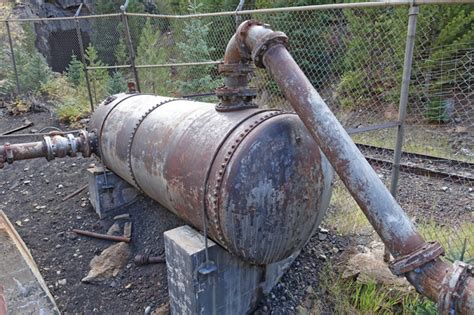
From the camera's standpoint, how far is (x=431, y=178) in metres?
5.60

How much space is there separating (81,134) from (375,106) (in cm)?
578

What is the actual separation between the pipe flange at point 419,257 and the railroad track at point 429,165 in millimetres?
3885

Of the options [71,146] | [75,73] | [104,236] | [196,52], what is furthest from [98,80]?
[104,236]

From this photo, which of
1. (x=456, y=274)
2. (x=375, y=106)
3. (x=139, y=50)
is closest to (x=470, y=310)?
(x=456, y=274)

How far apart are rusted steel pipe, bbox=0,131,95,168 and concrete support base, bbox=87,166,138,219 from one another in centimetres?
40

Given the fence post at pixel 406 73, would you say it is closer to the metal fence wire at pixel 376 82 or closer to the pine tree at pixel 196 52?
the metal fence wire at pixel 376 82

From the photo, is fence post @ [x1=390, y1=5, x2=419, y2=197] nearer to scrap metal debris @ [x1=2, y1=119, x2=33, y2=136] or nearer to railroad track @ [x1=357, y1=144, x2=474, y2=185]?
railroad track @ [x1=357, y1=144, x2=474, y2=185]

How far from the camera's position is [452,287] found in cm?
166

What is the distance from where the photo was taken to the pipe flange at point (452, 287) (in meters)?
1.65

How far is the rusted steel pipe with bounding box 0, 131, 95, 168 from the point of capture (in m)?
3.61

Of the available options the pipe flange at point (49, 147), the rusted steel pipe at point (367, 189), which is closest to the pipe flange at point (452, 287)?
the rusted steel pipe at point (367, 189)

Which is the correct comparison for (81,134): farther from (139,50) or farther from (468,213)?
(139,50)

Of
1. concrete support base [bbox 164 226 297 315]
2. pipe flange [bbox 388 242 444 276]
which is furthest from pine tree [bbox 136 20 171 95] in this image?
pipe flange [bbox 388 242 444 276]

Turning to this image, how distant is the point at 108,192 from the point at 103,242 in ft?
2.09
